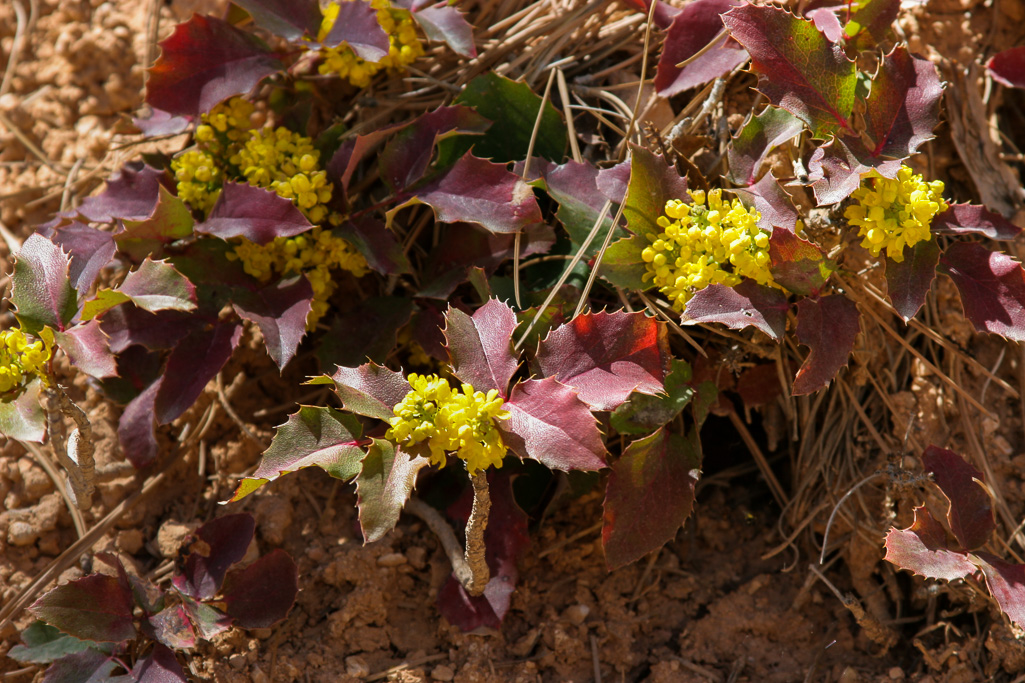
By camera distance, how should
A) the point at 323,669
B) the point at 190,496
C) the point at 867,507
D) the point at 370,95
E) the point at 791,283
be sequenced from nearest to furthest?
the point at 791,283 < the point at 323,669 < the point at 867,507 < the point at 190,496 < the point at 370,95

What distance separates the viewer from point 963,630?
1.49 metres

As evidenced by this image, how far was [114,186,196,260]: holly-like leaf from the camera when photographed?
4.85 feet

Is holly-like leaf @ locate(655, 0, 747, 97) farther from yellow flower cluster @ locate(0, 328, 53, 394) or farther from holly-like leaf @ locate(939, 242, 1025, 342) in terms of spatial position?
yellow flower cluster @ locate(0, 328, 53, 394)

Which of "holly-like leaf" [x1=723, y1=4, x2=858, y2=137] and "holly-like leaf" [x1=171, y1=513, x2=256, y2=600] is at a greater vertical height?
"holly-like leaf" [x1=723, y1=4, x2=858, y2=137]

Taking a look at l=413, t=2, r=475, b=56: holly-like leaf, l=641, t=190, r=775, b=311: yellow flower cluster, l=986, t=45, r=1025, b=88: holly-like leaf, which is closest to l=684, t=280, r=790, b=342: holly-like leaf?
l=641, t=190, r=775, b=311: yellow flower cluster

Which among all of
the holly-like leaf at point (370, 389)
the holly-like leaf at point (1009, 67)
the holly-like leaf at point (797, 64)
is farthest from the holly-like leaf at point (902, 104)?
the holly-like leaf at point (370, 389)

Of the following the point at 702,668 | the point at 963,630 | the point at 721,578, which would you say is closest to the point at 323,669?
the point at 702,668

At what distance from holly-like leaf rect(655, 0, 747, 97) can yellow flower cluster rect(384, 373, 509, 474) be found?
31.5 inches

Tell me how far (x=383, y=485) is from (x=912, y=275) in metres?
0.96

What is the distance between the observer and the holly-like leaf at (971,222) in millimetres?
1338

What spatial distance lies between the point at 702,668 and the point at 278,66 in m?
1.50

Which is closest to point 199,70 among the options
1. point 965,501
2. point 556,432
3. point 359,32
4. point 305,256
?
point 359,32

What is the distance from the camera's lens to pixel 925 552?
1349mm

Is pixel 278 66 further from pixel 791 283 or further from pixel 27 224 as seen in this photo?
pixel 791 283
